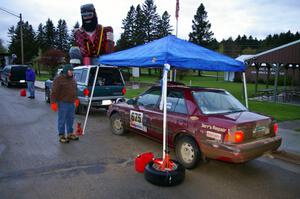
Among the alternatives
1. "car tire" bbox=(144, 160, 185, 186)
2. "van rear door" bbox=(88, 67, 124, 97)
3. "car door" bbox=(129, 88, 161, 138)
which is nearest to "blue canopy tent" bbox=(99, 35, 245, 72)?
"car door" bbox=(129, 88, 161, 138)

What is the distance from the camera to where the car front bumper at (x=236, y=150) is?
4684 millimetres

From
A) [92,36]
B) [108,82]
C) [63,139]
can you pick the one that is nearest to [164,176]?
[63,139]

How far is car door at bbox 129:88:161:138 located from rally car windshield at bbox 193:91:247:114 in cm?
115

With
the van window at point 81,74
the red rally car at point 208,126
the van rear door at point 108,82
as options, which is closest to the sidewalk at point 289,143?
the red rally car at point 208,126

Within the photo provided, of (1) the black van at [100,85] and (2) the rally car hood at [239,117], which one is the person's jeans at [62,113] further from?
(2) the rally car hood at [239,117]

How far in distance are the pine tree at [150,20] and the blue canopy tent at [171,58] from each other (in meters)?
49.8

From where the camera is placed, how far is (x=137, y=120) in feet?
22.5

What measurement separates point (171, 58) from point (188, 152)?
1.80 metres

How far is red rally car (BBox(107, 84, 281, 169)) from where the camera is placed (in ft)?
15.6

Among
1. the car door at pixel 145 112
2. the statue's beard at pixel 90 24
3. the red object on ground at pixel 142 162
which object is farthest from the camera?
the statue's beard at pixel 90 24

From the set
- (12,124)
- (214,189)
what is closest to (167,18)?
(12,124)

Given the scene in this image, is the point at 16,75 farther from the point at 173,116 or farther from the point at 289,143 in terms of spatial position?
the point at 289,143

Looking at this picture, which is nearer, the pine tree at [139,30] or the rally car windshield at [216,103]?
the rally car windshield at [216,103]

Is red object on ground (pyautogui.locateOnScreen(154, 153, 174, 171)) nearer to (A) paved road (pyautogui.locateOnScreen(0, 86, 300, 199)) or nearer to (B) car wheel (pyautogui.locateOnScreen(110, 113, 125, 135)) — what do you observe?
(A) paved road (pyautogui.locateOnScreen(0, 86, 300, 199))
